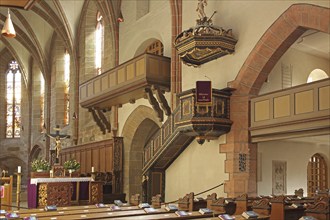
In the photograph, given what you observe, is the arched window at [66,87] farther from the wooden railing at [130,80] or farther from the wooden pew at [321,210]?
the wooden pew at [321,210]

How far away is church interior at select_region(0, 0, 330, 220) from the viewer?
38.4 ft

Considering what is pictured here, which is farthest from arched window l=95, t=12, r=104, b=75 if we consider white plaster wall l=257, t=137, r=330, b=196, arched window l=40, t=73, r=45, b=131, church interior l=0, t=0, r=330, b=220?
white plaster wall l=257, t=137, r=330, b=196

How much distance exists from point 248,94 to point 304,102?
7.52 ft

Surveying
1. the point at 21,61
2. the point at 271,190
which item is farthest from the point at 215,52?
the point at 21,61

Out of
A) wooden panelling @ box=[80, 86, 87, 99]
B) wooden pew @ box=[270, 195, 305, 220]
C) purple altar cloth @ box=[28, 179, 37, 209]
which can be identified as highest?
wooden panelling @ box=[80, 86, 87, 99]

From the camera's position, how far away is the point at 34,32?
90.0 ft

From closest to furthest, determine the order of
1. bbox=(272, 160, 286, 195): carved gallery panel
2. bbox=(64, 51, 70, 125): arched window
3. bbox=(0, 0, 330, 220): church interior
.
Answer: bbox=(0, 0, 330, 220): church interior, bbox=(272, 160, 286, 195): carved gallery panel, bbox=(64, 51, 70, 125): arched window

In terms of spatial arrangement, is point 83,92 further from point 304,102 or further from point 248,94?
point 304,102

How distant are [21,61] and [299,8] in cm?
2316

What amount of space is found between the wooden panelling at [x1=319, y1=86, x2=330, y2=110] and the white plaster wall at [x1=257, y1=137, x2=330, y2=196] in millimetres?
4377

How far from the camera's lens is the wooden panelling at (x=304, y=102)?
38.8 feet

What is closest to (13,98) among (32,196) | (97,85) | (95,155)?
(95,155)

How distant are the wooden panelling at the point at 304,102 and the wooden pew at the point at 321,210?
231 inches

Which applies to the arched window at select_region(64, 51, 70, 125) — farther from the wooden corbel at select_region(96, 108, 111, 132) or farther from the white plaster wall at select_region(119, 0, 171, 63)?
the white plaster wall at select_region(119, 0, 171, 63)
